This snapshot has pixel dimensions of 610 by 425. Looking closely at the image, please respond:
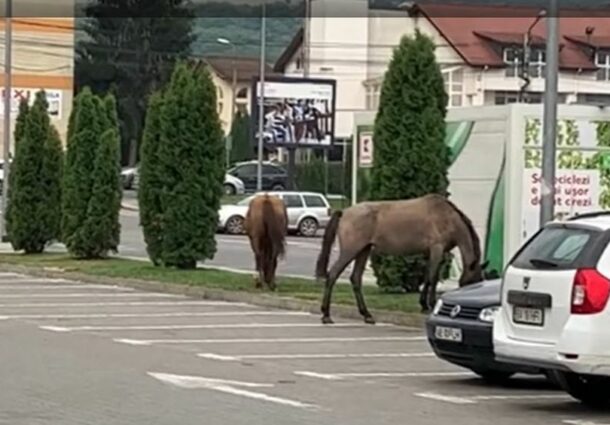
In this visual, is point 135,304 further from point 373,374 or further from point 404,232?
point 373,374

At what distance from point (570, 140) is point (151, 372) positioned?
12687 millimetres

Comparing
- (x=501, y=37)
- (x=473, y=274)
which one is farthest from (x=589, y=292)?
(x=501, y=37)

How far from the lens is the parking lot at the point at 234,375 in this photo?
13.9 m

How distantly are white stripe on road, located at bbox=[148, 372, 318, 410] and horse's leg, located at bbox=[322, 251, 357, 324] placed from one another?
6854 millimetres

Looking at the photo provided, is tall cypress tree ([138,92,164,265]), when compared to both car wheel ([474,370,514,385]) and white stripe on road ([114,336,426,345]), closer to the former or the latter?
white stripe on road ([114,336,426,345])

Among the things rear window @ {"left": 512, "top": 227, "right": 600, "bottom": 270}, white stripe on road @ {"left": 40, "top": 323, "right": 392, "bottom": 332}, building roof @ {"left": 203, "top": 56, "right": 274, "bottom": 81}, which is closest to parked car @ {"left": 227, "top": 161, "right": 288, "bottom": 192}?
building roof @ {"left": 203, "top": 56, "right": 274, "bottom": 81}

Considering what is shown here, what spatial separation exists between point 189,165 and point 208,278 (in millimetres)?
3467

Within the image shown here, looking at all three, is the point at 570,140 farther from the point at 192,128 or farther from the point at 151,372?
the point at 151,372

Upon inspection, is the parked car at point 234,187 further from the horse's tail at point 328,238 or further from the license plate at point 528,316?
the license plate at point 528,316

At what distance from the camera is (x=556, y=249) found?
1427 cm

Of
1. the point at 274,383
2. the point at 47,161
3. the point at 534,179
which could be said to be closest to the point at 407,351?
the point at 274,383

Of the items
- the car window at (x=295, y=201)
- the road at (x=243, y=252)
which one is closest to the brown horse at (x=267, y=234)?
the road at (x=243, y=252)

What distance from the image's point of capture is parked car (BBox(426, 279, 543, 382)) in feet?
52.3

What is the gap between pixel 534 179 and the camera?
1083 inches
